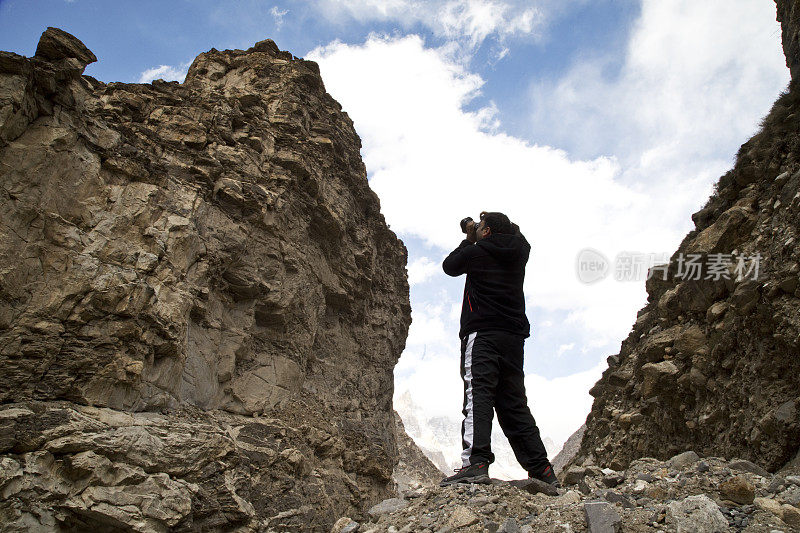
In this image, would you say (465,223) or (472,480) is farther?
(465,223)

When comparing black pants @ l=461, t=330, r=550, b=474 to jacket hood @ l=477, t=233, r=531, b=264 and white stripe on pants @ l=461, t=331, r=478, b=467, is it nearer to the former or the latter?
white stripe on pants @ l=461, t=331, r=478, b=467

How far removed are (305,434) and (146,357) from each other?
340 centimetres

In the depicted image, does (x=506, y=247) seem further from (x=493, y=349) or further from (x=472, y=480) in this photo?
(x=472, y=480)

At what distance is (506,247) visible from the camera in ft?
15.9

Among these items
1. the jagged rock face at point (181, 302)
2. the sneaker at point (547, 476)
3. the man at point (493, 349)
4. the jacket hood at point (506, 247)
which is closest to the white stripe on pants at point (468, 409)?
the man at point (493, 349)

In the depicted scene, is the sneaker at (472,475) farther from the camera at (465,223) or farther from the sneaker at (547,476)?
the camera at (465,223)

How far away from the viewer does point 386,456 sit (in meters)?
11.3

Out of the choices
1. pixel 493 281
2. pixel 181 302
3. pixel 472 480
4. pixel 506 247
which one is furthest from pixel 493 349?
pixel 181 302

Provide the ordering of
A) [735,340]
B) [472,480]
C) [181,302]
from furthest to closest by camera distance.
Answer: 1. [181,302]
2. [735,340]
3. [472,480]

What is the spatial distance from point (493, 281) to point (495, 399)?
44.4 inches

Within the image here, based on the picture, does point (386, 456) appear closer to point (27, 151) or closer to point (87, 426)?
point (87, 426)

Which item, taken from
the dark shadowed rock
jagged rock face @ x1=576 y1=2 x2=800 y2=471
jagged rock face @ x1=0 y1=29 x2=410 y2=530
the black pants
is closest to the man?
the black pants

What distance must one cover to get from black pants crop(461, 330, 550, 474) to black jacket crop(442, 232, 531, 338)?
0.12 m

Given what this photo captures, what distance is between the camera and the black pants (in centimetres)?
414
